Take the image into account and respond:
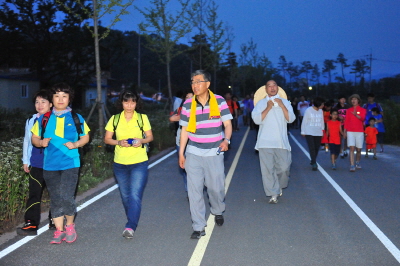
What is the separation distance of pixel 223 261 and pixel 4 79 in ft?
116

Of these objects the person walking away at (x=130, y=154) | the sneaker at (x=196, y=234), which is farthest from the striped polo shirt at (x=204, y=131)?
the sneaker at (x=196, y=234)

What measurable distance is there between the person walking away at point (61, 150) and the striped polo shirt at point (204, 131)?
1.30 metres

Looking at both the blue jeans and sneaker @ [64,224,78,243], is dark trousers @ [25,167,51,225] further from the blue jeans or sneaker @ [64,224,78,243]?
the blue jeans

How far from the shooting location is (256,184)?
34.8 ft

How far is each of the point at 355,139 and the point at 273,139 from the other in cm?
509

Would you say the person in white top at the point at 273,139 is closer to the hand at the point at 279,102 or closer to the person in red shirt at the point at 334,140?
the hand at the point at 279,102

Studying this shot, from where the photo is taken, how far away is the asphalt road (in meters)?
5.55

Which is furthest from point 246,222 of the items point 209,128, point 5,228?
point 5,228

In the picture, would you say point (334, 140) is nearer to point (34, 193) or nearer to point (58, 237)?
point (34, 193)

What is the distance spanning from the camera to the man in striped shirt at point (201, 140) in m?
6.39

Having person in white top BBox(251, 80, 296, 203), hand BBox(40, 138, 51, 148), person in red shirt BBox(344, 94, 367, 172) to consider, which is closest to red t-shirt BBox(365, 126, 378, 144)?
person in red shirt BBox(344, 94, 367, 172)

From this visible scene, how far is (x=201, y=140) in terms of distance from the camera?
640 centimetres

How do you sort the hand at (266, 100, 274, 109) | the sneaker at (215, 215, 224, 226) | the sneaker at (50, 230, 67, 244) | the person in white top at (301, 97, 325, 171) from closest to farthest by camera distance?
the sneaker at (50, 230, 67, 244)
the sneaker at (215, 215, 224, 226)
the hand at (266, 100, 274, 109)
the person in white top at (301, 97, 325, 171)

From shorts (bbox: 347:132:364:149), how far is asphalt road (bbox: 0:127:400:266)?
2108mm
